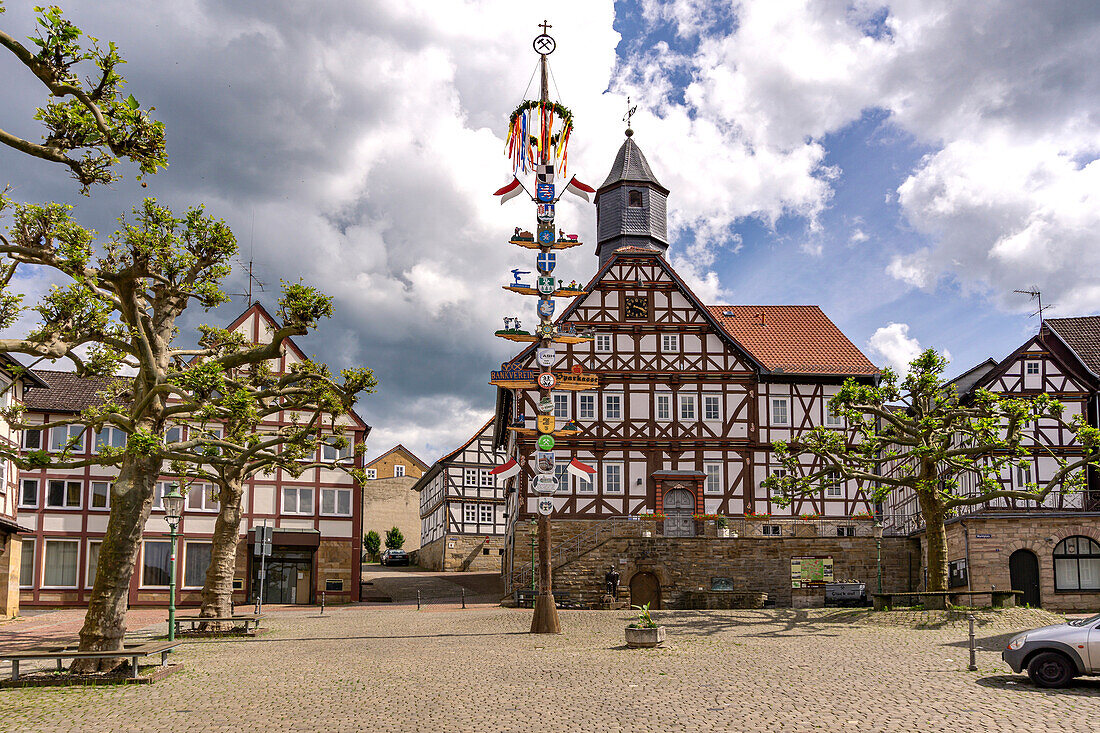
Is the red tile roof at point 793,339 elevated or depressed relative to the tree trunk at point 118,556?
elevated

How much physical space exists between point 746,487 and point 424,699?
3032 centimetres

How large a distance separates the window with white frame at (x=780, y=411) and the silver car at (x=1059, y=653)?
95.5 feet

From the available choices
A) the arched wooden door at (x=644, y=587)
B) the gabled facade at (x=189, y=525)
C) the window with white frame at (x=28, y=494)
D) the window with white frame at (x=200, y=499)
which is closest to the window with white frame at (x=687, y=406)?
the arched wooden door at (x=644, y=587)

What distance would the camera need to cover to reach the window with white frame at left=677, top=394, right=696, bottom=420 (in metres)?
43.8

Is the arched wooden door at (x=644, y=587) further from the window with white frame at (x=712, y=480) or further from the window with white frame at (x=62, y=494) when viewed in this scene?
the window with white frame at (x=62, y=494)

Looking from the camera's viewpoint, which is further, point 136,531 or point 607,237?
point 607,237

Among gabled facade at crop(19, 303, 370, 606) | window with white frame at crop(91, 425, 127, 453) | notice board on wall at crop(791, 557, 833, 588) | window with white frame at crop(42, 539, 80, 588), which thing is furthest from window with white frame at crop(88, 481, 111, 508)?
notice board on wall at crop(791, 557, 833, 588)

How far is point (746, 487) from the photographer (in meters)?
43.4

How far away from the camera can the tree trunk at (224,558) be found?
87.9ft

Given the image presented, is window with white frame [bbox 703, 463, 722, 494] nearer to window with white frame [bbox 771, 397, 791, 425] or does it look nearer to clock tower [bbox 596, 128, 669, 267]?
window with white frame [bbox 771, 397, 791, 425]

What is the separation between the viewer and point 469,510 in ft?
217

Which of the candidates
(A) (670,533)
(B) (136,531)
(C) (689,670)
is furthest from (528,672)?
(A) (670,533)

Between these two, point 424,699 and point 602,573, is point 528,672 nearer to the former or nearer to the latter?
point 424,699

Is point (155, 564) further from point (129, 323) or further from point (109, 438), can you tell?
point (129, 323)
